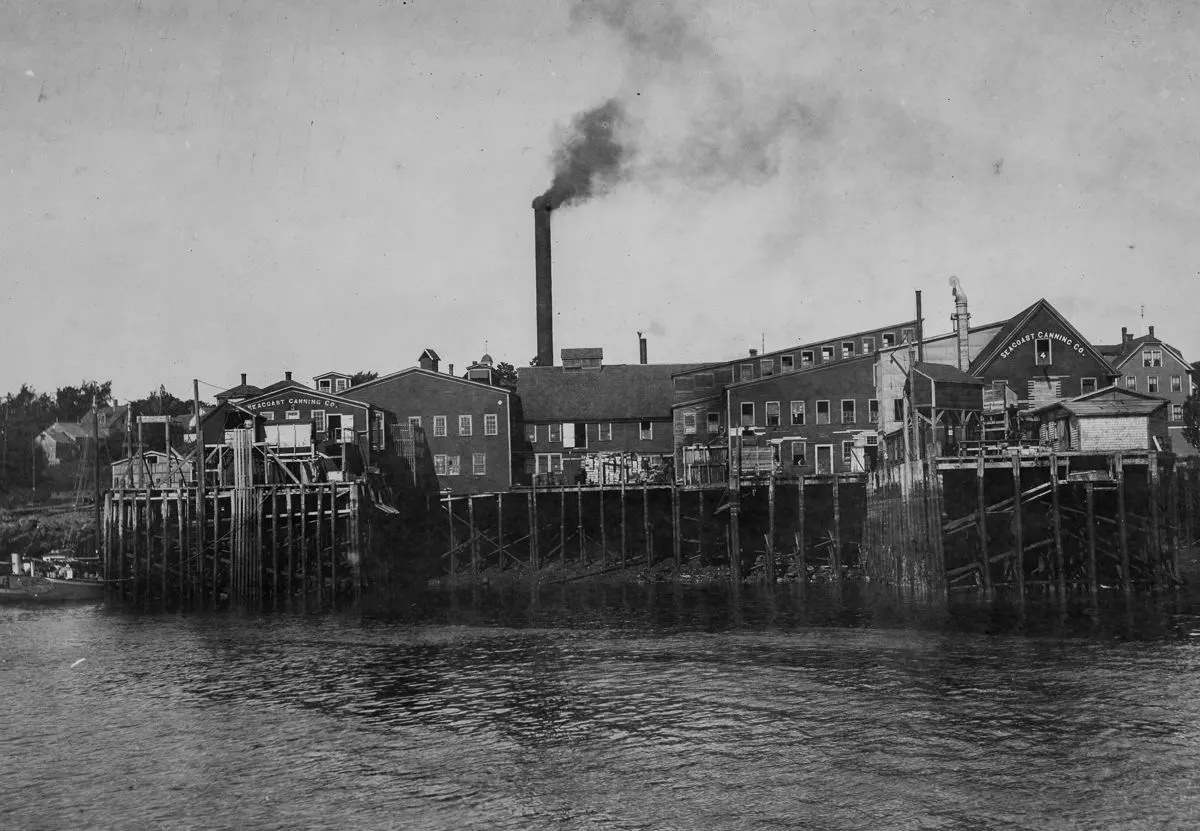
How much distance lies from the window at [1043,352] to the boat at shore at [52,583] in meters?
43.7

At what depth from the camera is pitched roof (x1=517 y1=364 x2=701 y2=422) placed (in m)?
71.1

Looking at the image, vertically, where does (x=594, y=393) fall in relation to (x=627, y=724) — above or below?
above

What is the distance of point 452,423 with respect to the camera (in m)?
64.5

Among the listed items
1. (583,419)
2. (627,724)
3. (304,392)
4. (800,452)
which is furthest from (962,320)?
(627,724)

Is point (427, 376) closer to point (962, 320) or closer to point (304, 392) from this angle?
point (304, 392)

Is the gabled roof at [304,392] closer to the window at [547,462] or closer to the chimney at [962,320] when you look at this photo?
the window at [547,462]

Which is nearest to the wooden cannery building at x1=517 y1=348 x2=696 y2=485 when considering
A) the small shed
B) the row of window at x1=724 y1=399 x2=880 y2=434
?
the row of window at x1=724 y1=399 x2=880 y2=434

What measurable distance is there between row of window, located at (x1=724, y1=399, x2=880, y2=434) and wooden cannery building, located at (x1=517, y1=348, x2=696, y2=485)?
31.5 ft

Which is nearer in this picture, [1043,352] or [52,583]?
[52,583]

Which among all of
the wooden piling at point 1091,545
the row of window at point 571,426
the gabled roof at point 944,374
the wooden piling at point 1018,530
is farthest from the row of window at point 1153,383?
the wooden piling at point 1018,530

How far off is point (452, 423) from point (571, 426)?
918cm

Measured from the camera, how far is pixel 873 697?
25.0 m

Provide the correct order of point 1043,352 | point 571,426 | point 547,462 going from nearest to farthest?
point 1043,352 < point 547,462 < point 571,426

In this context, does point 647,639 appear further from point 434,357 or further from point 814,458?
point 434,357
